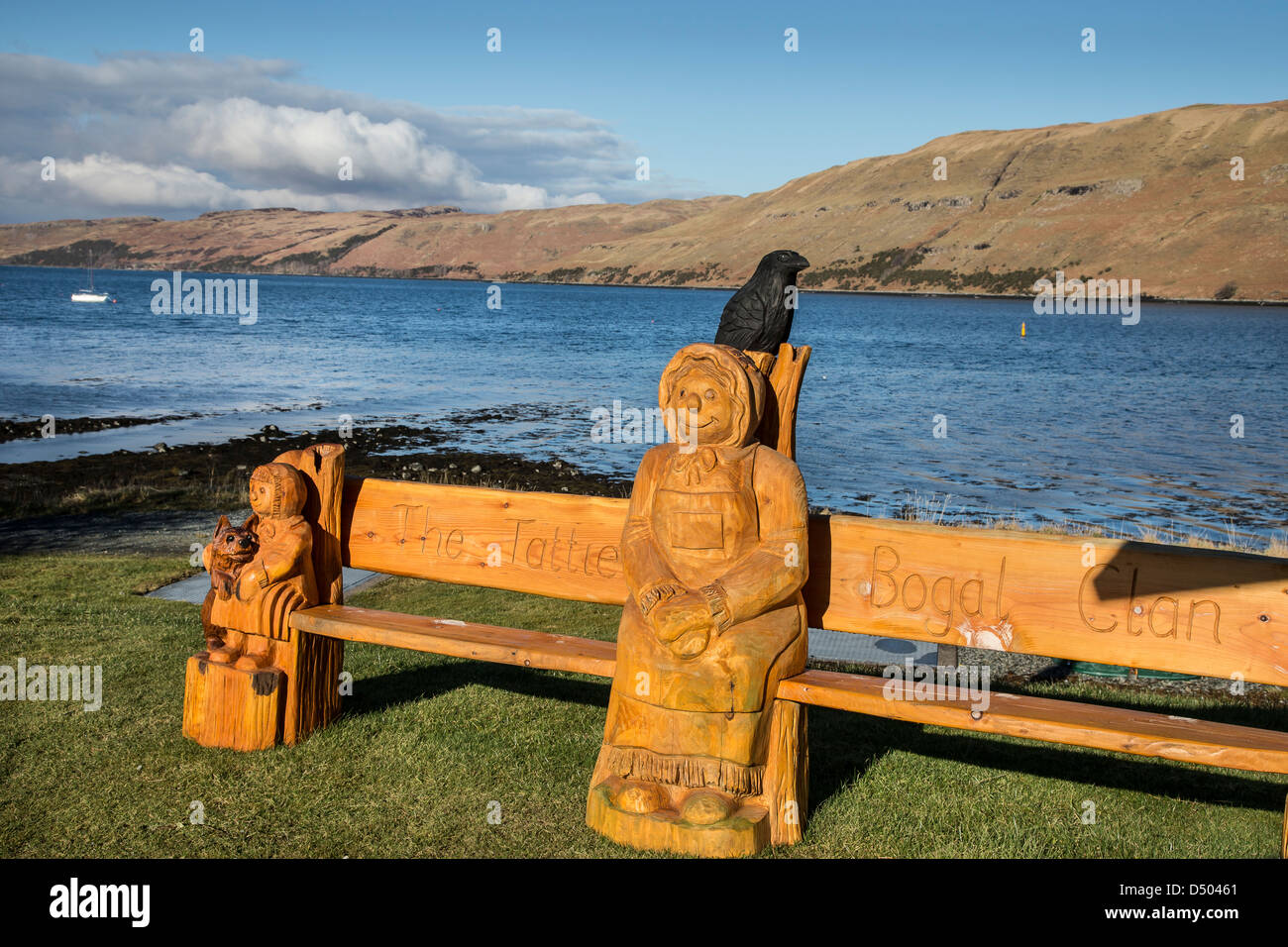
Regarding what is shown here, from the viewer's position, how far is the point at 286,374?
31.9 metres

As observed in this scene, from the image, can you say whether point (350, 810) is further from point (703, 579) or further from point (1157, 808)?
point (1157, 808)

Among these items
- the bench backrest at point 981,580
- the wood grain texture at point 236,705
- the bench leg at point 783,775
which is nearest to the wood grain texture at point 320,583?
the wood grain texture at point 236,705

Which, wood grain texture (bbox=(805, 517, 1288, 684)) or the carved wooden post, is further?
the carved wooden post

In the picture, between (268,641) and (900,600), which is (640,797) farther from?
(268,641)

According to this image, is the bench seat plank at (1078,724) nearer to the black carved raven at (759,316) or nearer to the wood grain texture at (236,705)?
the black carved raven at (759,316)

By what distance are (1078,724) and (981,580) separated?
66 cm

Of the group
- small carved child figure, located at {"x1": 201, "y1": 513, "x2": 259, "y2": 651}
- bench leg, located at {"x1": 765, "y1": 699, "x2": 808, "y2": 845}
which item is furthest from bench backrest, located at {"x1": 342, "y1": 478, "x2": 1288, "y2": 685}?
small carved child figure, located at {"x1": 201, "y1": 513, "x2": 259, "y2": 651}

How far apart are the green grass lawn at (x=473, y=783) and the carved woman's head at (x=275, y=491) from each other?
1.11 meters

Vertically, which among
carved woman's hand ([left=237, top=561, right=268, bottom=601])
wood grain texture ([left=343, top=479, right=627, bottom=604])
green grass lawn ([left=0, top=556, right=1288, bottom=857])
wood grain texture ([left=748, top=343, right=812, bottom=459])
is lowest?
green grass lawn ([left=0, top=556, right=1288, bottom=857])

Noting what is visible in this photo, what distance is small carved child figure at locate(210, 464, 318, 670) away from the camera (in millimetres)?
4672

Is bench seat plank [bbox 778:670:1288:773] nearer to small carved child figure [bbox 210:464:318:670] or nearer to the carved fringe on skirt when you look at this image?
the carved fringe on skirt

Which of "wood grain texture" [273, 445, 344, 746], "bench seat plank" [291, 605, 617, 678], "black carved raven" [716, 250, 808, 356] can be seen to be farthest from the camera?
"wood grain texture" [273, 445, 344, 746]

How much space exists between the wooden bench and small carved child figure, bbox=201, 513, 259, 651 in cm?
28
